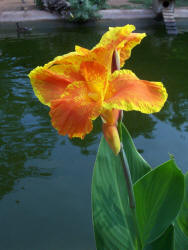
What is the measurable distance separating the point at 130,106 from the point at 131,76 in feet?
0.25

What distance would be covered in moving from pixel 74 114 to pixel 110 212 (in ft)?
1.55

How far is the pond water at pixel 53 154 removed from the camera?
1418 millimetres

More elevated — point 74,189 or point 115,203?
point 115,203

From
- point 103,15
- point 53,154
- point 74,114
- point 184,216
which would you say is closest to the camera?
point 74,114

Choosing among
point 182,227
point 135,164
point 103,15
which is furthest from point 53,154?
point 103,15

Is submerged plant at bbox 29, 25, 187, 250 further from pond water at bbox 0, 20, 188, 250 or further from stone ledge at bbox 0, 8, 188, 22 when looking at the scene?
stone ledge at bbox 0, 8, 188, 22

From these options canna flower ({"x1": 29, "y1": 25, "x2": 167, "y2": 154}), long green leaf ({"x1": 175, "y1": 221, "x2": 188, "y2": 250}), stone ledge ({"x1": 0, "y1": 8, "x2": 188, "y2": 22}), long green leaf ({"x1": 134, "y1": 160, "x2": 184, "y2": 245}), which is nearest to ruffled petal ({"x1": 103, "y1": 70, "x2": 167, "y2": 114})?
canna flower ({"x1": 29, "y1": 25, "x2": 167, "y2": 154})

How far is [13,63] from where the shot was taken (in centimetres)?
344

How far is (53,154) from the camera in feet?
6.31

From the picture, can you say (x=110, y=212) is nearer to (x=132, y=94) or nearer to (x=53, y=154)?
(x=132, y=94)

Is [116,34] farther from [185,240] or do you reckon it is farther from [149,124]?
[149,124]

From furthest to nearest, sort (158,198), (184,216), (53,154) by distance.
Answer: (53,154) < (184,216) < (158,198)

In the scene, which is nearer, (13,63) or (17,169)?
(17,169)

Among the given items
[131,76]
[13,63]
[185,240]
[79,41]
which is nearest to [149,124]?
[185,240]
